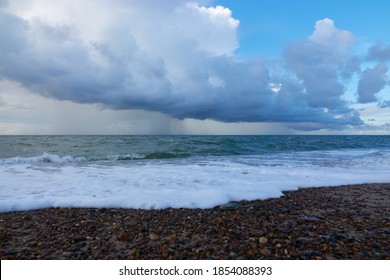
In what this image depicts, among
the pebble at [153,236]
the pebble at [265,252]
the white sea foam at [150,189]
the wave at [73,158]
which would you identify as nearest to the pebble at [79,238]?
the pebble at [153,236]

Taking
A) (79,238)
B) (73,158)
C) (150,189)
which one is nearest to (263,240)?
(79,238)

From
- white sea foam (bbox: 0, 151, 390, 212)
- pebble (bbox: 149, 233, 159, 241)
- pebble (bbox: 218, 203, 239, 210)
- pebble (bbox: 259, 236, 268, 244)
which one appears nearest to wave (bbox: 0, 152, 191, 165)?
white sea foam (bbox: 0, 151, 390, 212)

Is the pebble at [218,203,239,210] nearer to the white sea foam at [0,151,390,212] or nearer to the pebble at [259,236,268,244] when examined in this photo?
the white sea foam at [0,151,390,212]

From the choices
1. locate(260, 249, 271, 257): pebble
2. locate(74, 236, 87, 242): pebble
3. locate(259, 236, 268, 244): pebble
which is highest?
locate(259, 236, 268, 244): pebble

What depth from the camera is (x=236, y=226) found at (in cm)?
393

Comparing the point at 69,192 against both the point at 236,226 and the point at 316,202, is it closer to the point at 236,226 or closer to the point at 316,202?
the point at 236,226

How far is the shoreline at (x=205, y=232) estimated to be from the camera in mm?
3119

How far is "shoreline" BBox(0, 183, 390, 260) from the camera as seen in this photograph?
3.12m

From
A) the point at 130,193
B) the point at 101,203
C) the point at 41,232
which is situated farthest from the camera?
the point at 130,193

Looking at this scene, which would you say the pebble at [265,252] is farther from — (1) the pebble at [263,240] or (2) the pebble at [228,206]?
(2) the pebble at [228,206]

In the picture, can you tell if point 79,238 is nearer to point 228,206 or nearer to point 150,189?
point 228,206
